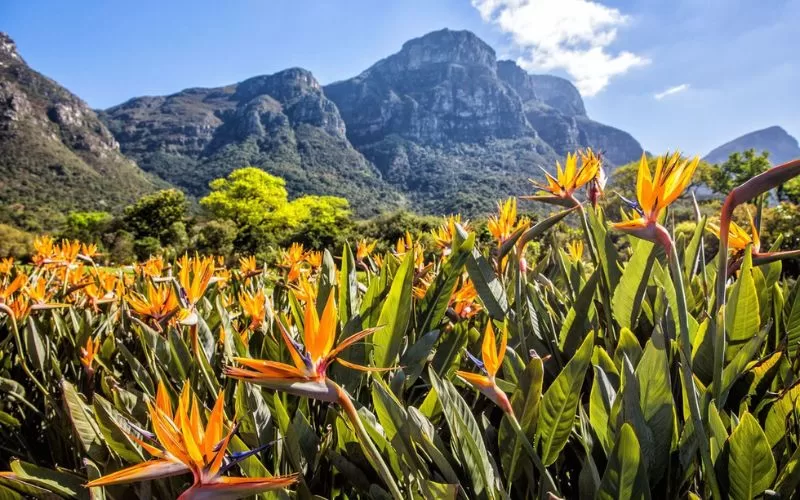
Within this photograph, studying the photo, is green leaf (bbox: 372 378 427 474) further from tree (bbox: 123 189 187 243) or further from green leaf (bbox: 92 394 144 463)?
tree (bbox: 123 189 187 243)

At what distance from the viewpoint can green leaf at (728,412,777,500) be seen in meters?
0.52

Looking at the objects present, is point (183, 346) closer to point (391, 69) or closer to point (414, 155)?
point (414, 155)

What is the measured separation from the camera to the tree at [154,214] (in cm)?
1912

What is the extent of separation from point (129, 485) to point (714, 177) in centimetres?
4074

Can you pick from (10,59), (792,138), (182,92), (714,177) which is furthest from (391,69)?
(792,138)

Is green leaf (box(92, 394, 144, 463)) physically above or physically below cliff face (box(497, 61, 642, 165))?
below

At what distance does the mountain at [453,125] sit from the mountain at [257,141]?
9.44 metres

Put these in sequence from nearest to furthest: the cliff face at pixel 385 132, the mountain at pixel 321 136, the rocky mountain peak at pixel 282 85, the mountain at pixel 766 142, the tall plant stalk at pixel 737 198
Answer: the tall plant stalk at pixel 737 198 → the mountain at pixel 321 136 → the cliff face at pixel 385 132 → the rocky mountain peak at pixel 282 85 → the mountain at pixel 766 142

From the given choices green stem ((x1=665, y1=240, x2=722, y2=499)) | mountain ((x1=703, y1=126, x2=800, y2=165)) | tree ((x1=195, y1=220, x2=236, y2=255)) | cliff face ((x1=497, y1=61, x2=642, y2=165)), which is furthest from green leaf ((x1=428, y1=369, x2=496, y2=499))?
mountain ((x1=703, y1=126, x2=800, y2=165))

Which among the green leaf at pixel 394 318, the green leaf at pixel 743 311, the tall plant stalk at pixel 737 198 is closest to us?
the tall plant stalk at pixel 737 198

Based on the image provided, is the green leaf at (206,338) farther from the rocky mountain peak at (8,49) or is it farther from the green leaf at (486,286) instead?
the rocky mountain peak at (8,49)

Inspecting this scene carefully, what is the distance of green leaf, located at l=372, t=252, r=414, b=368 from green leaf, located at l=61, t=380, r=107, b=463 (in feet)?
1.64

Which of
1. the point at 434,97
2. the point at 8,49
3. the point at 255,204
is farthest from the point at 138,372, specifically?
the point at 434,97

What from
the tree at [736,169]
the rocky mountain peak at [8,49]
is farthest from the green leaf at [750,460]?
the rocky mountain peak at [8,49]
